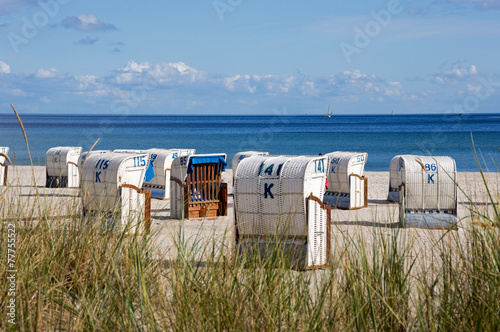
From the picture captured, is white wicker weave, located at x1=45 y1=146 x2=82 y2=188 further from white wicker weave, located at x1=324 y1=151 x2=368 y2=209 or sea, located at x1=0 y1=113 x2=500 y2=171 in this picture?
white wicker weave, located at x1=324 y1=151 x2=368 y2=209

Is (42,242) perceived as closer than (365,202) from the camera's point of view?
Yes

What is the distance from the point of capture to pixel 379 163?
38938 mm

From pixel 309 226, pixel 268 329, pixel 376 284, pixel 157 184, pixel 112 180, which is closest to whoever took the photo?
pixel 268 329

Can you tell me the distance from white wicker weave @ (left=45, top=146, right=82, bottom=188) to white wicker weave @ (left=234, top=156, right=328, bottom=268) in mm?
12922

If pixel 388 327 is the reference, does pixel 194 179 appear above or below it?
above

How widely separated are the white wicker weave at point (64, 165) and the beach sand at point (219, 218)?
21.0 inches

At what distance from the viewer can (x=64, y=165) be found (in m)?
19.0

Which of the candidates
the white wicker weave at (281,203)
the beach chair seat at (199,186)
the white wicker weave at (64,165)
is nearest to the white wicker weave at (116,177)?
the beach chair seat at (199,186)

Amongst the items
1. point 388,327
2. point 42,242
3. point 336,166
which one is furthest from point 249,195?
point 336,166

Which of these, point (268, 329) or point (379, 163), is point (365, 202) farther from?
point (379, 163)

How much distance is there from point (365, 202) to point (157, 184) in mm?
6810

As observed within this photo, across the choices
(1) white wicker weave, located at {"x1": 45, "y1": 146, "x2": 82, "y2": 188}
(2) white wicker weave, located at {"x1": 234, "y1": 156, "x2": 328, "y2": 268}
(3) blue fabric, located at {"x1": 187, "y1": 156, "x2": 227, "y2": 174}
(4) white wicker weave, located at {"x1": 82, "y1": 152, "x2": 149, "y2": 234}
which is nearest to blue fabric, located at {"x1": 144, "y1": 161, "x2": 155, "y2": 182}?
(3) blue fabric, located at {"x1": 187, "y1": 156, "x2": 227, "y2": 174}

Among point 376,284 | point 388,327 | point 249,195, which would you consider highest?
point 249,195

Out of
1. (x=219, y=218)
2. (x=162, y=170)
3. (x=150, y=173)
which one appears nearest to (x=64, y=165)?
(x=162, y=170)
